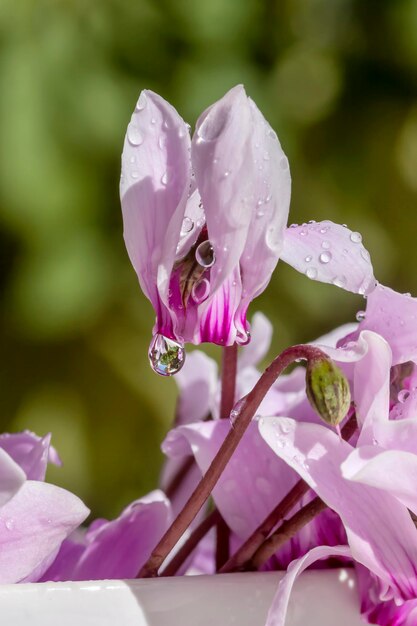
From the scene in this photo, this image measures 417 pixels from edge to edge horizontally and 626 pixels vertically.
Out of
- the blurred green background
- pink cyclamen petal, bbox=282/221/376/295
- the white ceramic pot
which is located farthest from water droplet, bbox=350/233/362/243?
the blurred green background

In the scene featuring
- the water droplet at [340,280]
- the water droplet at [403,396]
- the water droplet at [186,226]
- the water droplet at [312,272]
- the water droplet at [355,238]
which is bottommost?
the water droplet at [403,396]

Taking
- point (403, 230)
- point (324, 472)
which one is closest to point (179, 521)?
point (324, 472)

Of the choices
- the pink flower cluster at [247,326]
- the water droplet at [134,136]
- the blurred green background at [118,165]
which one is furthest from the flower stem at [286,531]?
the blurred green background at [118,165]

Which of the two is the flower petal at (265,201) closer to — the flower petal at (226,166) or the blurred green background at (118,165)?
the flower petal at (226,166)

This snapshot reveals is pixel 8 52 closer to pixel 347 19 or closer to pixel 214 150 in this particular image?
pixel 347 19

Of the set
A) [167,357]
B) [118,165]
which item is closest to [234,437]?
[167,357]

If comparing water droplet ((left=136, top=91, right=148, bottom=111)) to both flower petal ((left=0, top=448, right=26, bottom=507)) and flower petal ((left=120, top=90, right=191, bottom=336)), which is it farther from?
flower petal ((left=0, top=448, right=26, bottom=507))
